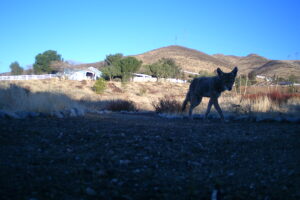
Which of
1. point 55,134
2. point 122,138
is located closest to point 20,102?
point 55,134

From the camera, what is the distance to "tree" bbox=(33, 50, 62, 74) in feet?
276

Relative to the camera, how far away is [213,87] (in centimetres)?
952

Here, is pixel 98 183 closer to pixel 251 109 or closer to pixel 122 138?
pixel 122 138

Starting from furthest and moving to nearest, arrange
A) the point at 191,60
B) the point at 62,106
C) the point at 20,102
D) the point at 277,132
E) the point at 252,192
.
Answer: the point at 191,60 → the point at 62,106 → the point at 20,102 → the point at 277,132 → the point at 252,192

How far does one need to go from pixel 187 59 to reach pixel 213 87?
101173 mm

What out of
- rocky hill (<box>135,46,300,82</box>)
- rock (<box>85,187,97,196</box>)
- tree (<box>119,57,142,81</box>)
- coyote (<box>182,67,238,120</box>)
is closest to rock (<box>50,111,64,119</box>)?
coyote (<box>182,67,238,120</box>)

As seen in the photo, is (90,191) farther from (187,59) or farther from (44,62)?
(187,59)

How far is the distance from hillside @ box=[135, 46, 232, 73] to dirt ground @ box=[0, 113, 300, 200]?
90.9 metres

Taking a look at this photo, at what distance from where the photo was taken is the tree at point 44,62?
276ft

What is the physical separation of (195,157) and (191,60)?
348 feet

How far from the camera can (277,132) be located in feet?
20.6

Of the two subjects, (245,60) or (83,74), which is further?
(245,60)

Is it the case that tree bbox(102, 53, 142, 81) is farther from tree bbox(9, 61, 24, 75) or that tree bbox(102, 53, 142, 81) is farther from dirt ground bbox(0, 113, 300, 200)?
dirt ground bbox(0, 113, 300, 200)

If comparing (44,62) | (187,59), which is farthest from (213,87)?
(187,59)
